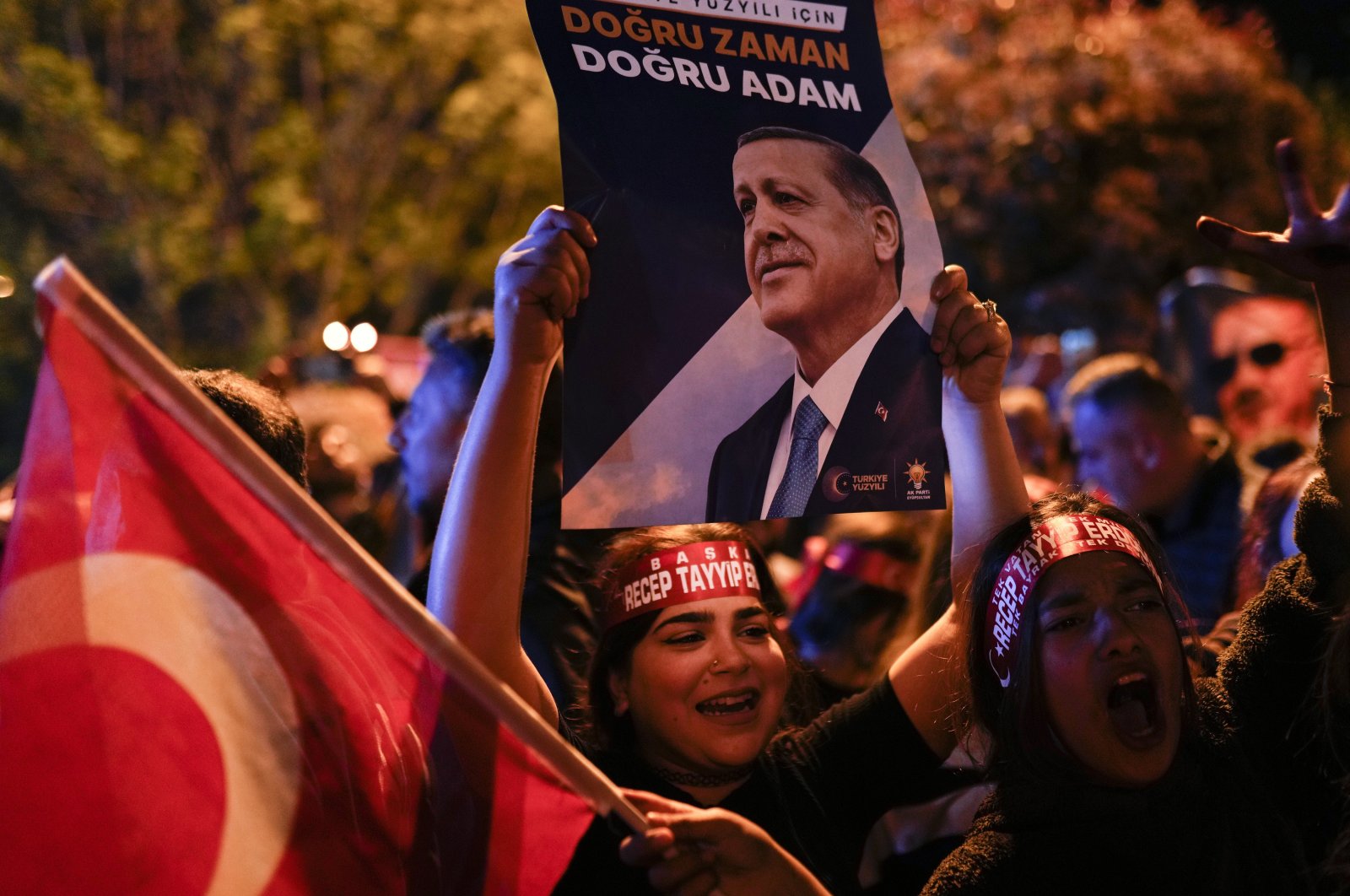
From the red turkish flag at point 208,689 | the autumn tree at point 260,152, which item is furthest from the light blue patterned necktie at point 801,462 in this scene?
the autumn tree at point 260,152

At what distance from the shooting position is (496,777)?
1833 millimetres

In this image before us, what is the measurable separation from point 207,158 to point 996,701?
53.8ft

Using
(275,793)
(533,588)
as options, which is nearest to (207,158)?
(533,588)

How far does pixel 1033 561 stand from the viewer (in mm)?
2248

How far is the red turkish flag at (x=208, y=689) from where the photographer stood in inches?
67.0

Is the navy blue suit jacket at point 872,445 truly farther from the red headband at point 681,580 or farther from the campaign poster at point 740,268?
the red headband at point 681,580

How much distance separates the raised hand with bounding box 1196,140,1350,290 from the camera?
2.33 meters

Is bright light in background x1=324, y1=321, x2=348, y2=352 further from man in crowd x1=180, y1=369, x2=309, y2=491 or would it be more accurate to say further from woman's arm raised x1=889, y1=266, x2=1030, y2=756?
woman's arm raised x1=889, y1=266, x2=1030, y2=756

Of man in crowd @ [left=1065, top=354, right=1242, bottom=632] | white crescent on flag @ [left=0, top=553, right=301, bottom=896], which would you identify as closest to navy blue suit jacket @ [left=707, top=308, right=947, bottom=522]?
white crescent on flag @ [left=0, top=553, right=301, bottom=896]

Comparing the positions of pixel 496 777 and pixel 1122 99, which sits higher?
pixel 1122 99

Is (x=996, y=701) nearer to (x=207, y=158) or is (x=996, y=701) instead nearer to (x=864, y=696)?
(x=864, y=696)

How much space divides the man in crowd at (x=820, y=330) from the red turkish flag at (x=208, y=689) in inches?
24.8

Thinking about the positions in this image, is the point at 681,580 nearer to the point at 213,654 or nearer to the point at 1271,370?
the point at 213,654

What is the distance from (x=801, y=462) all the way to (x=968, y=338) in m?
0.44
